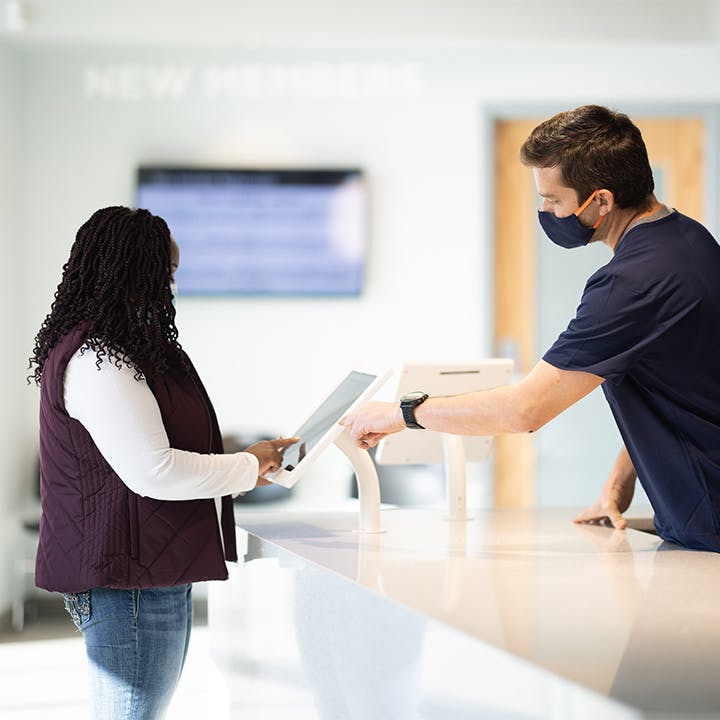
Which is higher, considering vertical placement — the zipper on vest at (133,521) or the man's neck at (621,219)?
the man's neck at (621,219)

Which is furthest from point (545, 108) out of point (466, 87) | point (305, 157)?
point (305, 157)

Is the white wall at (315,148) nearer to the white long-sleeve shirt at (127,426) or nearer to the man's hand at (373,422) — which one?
the man's hand at (373,422)

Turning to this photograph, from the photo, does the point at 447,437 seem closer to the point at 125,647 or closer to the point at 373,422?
the point at 373,422

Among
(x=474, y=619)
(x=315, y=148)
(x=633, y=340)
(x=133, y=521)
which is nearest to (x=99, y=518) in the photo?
(x=133, y=521)

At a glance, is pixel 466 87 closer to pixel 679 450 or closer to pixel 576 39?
pixel 576 39

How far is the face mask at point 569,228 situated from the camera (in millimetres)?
2287

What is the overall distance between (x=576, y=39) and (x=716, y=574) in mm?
3679

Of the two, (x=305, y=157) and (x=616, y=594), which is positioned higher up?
(x=305, y=157)

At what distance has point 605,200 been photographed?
2.23 metres

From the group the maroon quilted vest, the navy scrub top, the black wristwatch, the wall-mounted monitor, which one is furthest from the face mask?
the wall-mounted monitor

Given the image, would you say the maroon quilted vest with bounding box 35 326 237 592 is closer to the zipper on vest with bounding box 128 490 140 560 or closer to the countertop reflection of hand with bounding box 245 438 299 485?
the zipper on vest with bounding box 128 490 140 560

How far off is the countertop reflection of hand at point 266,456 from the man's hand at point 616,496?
773 millimetres

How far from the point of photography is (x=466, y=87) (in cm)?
554

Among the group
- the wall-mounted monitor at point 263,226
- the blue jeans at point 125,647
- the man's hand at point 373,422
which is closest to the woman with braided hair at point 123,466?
the blue jeans at point 125,647
